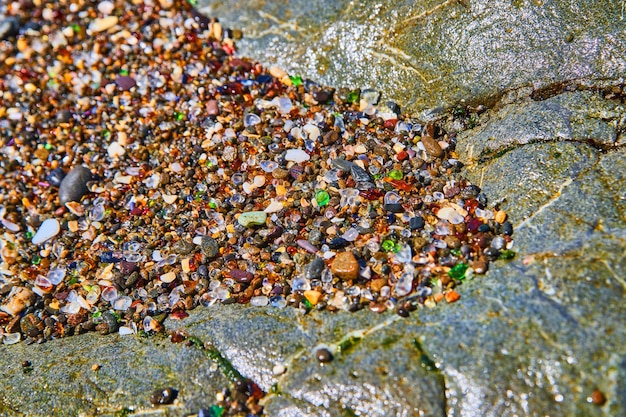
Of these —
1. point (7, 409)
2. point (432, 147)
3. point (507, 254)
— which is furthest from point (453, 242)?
point (7, 409)

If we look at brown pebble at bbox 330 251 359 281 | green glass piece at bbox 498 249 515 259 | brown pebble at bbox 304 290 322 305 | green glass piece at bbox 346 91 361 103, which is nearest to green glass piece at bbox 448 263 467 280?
green glass piece at bbox 498 249 515 259

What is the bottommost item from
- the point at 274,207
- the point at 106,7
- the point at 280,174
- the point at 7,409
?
the point at 7,409

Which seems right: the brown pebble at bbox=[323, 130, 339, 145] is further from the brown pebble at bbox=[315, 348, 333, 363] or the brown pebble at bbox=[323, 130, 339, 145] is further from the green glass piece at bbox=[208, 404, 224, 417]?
the green glass piece at bbox=[208, 404, 224, 417]

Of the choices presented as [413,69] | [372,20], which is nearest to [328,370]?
[413,69]

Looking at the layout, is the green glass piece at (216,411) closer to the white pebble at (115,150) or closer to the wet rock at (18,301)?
the wet rock at (18,301)

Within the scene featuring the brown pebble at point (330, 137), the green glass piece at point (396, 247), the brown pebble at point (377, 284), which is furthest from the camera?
the brown pebble at point (330, 137)

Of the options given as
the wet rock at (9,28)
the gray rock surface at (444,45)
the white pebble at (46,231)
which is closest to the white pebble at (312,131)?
the gray rock surface at (444,45)

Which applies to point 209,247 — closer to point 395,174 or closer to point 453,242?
point 395,174

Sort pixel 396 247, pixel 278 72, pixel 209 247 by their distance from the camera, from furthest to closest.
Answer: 1. pixel 278 72
2. pixel 209 247
3. pixel 396 247
